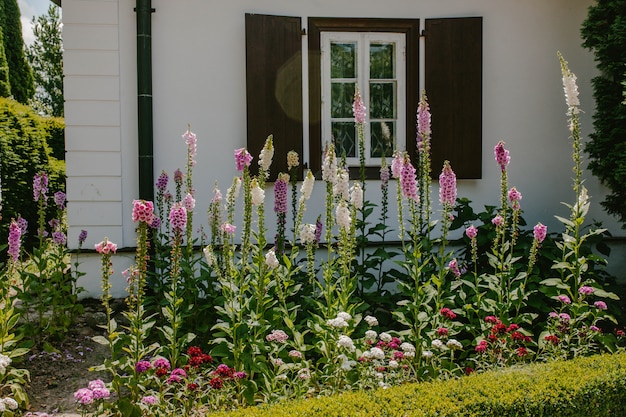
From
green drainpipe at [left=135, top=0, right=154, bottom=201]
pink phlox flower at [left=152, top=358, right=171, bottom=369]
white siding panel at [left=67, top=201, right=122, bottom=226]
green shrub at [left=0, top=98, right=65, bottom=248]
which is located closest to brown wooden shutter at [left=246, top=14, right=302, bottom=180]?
green drainpipe at [left=135, top=0, right=154, bottom=201]

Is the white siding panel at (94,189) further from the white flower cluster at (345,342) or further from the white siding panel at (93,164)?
the white flower cluster at (345,342)

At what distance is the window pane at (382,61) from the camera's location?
7.25m

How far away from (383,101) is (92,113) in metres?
3.12

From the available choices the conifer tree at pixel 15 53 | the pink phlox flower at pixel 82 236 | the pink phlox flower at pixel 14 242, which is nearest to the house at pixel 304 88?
the pink phlox flower at pixel 82 236

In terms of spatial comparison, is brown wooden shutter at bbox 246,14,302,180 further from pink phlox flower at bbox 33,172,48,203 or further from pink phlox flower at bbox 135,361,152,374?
pink phlox flower at bbox 135,361,152,374

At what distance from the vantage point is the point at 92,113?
6734 millimetres

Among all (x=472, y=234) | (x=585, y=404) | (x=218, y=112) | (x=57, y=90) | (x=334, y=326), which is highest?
(x=57, y=90)

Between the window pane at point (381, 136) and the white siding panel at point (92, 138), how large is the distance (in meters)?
2.73

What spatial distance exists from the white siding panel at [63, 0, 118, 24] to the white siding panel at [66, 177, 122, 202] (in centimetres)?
161

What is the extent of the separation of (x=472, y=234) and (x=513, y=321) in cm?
69

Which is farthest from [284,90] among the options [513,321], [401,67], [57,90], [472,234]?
[57,90]

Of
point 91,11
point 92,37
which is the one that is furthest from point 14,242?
point 91,11

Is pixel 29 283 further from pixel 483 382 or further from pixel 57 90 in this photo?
pixel 57 90

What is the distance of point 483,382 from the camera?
3.49 metres
